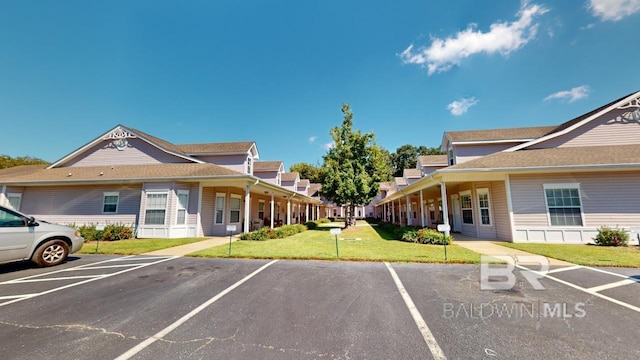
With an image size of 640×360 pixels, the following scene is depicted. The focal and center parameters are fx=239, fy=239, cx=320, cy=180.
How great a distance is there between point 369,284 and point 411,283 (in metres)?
0.89

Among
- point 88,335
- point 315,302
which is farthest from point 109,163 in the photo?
point 315,302

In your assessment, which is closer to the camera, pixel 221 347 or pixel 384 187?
pixel 221 347

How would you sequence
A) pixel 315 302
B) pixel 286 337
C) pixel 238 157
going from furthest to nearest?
1. pixel 238 157
2. pixel 315 302
3. pixel 286 337

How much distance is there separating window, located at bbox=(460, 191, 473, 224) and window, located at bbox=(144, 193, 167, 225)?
1701 cm

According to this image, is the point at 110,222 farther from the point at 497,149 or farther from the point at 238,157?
the point at 497,149

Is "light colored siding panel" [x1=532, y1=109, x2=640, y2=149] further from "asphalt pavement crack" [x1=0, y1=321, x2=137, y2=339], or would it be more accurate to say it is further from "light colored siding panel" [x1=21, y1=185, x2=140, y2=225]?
"light colored siding panel" [x1=21, y1=185, x2=140, y2=225]

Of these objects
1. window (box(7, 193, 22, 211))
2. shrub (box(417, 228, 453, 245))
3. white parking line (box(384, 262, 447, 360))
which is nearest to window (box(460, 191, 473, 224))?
shrub (box(417, 228, 453, 245))

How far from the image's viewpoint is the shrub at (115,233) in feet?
38.9

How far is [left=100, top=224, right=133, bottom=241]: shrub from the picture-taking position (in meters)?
11.9

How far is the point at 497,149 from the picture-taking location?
15.5 metres

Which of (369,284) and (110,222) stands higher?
(110,222)

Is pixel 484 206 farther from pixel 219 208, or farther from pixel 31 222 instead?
pixel 31 222

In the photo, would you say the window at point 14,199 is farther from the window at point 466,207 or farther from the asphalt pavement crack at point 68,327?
the window at point 466,207

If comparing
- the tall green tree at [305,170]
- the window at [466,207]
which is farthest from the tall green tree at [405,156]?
the window at [466,207]
